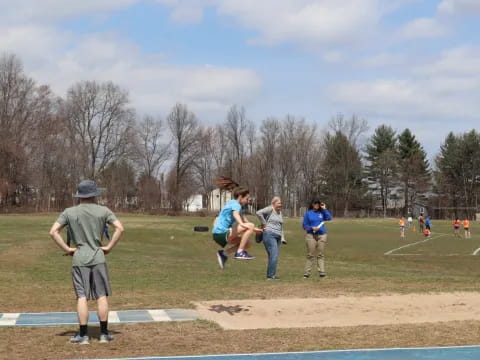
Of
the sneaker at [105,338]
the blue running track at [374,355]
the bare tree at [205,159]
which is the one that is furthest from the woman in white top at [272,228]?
the bare tree at [205,159]

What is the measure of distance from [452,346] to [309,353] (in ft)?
6.01

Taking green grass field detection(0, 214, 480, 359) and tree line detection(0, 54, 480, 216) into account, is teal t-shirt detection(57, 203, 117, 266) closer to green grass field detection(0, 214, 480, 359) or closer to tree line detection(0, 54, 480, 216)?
green grass field detection(0, 214, 480, 359)

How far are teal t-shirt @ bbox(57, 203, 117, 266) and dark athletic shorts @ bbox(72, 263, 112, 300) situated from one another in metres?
0.08

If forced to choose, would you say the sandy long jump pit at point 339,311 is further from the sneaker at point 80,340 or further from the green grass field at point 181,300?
the sneaker at point 80,340

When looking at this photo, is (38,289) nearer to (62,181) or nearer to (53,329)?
(53,329)

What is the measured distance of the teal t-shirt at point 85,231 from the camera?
812 cm

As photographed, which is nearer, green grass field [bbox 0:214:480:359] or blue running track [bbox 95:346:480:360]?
blue running track [bbox 95:346:480:360]

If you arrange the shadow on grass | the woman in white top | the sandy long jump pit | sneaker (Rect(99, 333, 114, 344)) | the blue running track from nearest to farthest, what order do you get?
the blue running track < sneaker (Rect(99, 333, 114, 344)) < the shadow on grass < the sandy long jump pit < the woman in white top

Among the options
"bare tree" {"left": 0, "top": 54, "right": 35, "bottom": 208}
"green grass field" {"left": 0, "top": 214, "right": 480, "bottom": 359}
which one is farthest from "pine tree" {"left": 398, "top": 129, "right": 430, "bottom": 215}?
"green grass field" {"left": 0, "top": 214, "right": 480, "bottom": 359}

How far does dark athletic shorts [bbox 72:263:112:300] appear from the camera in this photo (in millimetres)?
8141

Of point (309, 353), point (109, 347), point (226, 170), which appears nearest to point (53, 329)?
point (109, 347)

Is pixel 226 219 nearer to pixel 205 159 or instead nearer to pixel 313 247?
pixel 313 247

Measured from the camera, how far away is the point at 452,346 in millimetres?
8133

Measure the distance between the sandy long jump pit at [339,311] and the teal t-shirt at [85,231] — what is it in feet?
7.38
